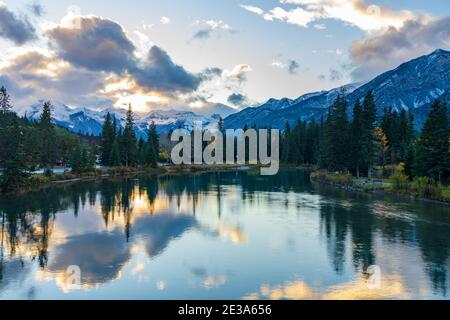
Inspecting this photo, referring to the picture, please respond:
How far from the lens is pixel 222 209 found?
2018 inches

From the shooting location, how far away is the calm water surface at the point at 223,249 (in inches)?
859

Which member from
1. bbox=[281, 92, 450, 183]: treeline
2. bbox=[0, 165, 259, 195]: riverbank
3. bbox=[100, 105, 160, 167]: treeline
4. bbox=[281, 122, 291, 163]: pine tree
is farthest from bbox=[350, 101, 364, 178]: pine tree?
bbox=[281, 122, 291, 163]: pine tree

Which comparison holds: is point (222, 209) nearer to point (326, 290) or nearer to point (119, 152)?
point (326, 290)

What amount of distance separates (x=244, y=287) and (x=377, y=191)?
48727 mm

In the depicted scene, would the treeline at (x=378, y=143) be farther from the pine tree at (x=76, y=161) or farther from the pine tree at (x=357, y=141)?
the pine tree at (x=76, y=161)

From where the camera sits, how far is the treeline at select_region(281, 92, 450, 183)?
5941 centimetres

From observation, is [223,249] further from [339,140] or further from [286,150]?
[286,150]

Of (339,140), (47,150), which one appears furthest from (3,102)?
(339,140)

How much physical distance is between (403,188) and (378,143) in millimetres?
19842

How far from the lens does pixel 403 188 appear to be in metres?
60.6

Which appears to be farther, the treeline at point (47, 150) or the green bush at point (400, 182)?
the treeline at point (47, 150)

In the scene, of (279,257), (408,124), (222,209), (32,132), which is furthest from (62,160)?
(279,257)

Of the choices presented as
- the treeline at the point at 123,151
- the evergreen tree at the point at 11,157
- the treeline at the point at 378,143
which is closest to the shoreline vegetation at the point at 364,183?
the evergreen tree at the point at 11,157

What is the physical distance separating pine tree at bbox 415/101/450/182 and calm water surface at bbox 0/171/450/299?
9349mm
